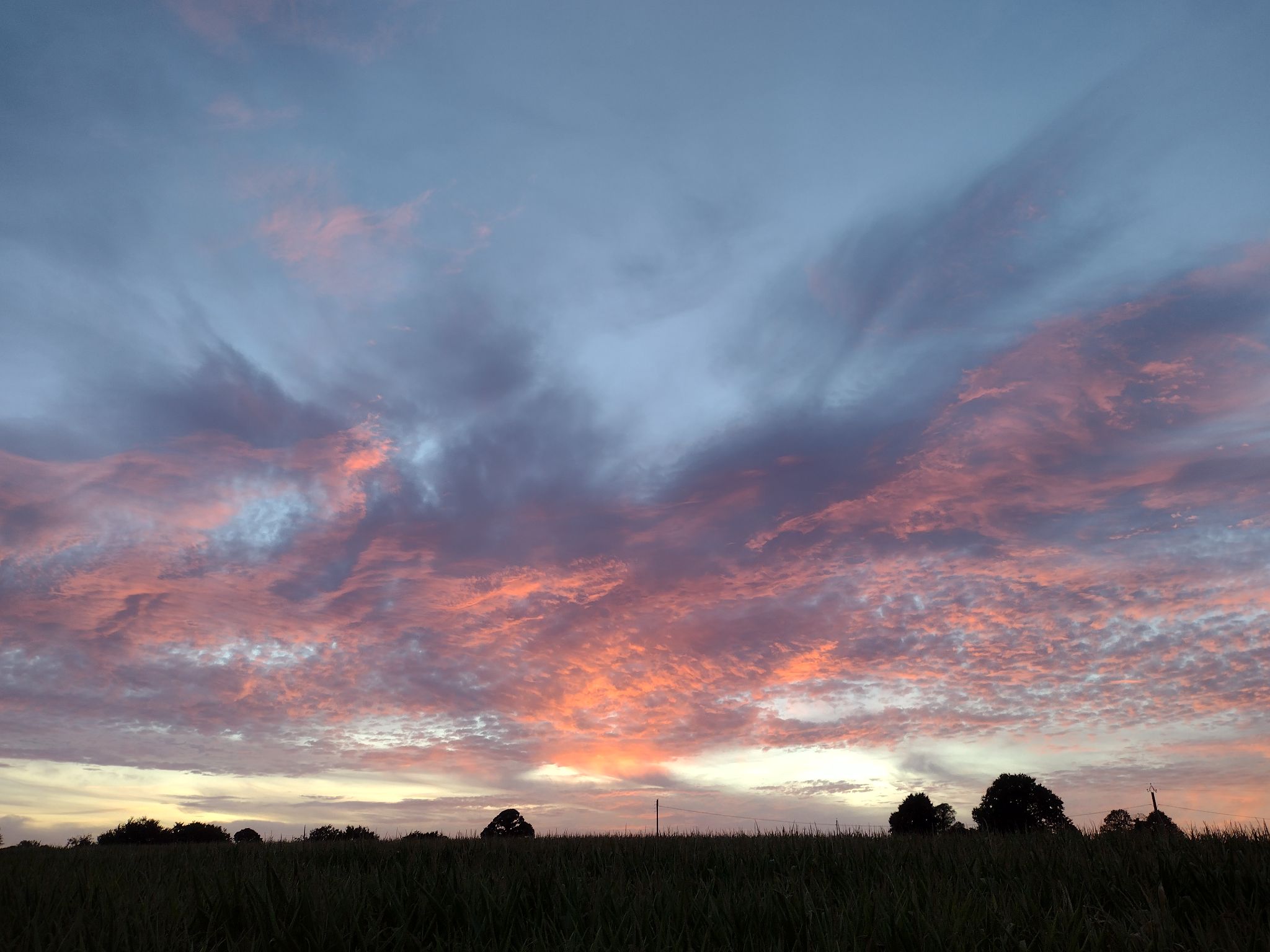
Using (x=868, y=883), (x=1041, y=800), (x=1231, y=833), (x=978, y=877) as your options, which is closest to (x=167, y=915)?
(x=868, y=883)

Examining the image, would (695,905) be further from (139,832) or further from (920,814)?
(920,814)

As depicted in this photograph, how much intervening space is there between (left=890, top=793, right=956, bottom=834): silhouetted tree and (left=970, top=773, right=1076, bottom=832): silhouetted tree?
1094 centimetres

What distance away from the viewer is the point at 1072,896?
23.3 feet

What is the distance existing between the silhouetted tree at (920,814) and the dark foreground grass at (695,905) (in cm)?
7686

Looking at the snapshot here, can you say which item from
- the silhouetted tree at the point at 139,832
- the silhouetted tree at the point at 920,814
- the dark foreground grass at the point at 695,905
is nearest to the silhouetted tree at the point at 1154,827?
the dark foreground grass at the point at 695,905

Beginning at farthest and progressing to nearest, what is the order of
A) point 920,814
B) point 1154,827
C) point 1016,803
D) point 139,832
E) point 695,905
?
point 920,814 < point 1016,803 < point 139,832 < point 1154,827 < point 695,905

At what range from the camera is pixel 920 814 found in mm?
78375

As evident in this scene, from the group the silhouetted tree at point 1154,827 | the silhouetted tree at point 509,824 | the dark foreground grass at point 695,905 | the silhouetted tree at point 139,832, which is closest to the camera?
the dark foreground grass at point 695,905

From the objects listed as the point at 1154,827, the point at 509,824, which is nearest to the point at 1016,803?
the point at 509,824

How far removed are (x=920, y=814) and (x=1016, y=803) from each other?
14506 millimetres

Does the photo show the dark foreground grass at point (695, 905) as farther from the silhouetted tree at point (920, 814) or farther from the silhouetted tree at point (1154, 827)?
the silhouetted tree at point (920, 814)

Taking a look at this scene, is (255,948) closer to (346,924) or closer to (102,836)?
(346,924)

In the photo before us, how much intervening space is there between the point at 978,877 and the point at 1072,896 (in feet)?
2.78

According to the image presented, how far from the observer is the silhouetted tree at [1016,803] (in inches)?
2522
